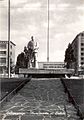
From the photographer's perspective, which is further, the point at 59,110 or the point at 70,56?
the point at 70,56

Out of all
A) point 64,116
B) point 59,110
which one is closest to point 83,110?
point 64,116

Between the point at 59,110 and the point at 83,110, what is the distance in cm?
90

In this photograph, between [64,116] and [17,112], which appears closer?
[64,116]

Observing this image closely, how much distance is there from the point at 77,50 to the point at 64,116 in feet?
213

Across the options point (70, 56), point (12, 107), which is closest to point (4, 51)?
point (70, 56)

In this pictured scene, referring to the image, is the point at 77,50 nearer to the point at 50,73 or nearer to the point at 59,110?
the point at 50,73

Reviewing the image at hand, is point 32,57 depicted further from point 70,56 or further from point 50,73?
point 70,56

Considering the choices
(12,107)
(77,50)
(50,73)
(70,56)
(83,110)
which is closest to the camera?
(83,110)

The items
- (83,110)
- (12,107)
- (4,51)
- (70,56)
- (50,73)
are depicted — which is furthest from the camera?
(4,51)

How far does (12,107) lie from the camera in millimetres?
7293

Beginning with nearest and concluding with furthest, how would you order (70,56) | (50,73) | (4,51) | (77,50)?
(50,73)
(70,56)
(4,51)
(77,50)

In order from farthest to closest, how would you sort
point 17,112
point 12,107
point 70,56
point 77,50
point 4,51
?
point 77,50, point 4,51, point 70,56, point 12,107, point 17,112

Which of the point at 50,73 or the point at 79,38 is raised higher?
the point at 79,38

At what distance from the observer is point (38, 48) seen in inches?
1137
